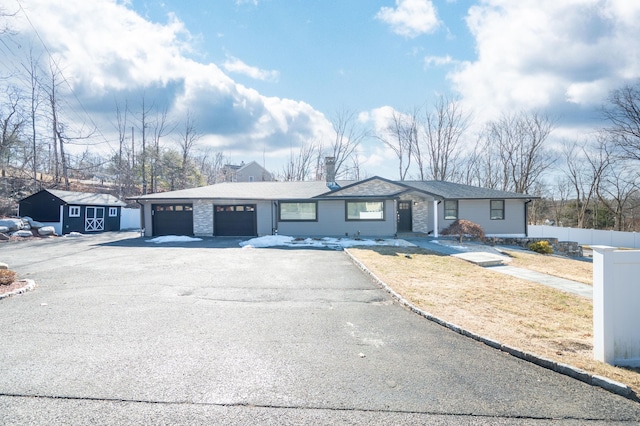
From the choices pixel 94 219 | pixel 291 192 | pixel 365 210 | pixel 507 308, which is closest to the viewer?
pixel 507 308

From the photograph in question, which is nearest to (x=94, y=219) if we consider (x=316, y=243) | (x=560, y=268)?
(x=316, y=243)

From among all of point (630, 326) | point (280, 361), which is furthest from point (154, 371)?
point (630, 326)

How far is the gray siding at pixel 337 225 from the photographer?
1792 centimetres

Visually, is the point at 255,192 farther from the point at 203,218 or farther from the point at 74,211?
the point at 74,211

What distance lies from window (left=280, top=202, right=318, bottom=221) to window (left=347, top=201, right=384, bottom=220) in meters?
2.00

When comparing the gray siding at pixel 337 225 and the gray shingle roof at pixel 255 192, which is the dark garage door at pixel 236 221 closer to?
the gray shingle roof at pixel 255 192

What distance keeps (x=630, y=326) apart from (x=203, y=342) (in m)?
4.98

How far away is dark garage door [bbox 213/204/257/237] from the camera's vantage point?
62.4 ft

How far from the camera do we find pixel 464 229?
17562 mm

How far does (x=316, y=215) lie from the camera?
18406mm

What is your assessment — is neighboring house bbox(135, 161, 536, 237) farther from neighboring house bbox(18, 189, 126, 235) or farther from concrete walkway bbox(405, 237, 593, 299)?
neighboring house bbox(18, 189, 126, 235)

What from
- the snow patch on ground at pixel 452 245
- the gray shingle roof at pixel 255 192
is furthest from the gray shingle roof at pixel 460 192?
the gray shingle roof at pixel 255 192

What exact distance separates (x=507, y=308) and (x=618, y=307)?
2192mm

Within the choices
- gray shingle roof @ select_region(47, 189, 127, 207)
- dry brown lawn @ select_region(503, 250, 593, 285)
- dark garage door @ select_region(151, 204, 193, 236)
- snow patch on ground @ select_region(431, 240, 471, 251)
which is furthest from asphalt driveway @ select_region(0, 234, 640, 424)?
gray shingle roof @ select_region(47, 189, 127, 207)
